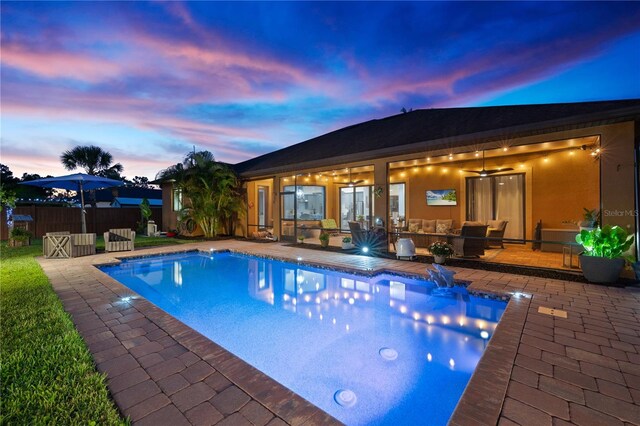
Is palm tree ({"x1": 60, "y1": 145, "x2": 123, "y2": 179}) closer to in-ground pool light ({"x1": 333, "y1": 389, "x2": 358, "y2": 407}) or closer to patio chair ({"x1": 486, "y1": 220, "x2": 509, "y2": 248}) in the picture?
in-ground pool light ({"x1": 333, "y1": 389, "x2": 358, "y2": 407})

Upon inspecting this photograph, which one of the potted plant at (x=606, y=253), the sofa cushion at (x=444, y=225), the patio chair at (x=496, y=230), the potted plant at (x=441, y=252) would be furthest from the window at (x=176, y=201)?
the potted plant at (x=606, y=253)

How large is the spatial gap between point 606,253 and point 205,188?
14.0 m

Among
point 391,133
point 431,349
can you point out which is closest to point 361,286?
point 431,349

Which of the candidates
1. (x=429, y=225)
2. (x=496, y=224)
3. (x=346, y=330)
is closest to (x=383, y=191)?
(x=429, y=225)

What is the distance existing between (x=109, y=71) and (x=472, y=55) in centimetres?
1130

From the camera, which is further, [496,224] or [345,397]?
[496,224]

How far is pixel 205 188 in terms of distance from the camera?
45.2 ft

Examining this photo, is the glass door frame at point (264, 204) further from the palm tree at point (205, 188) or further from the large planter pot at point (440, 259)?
the large planter pot at point (440, 259)

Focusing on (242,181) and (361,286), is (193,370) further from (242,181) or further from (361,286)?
(242,181)

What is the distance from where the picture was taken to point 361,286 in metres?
6.51

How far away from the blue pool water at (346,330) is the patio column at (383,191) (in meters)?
2.78

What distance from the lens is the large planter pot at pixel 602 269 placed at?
5453 mm

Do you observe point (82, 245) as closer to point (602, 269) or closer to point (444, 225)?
point (444, 225)

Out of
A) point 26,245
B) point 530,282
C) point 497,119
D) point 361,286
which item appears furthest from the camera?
point 26,245
